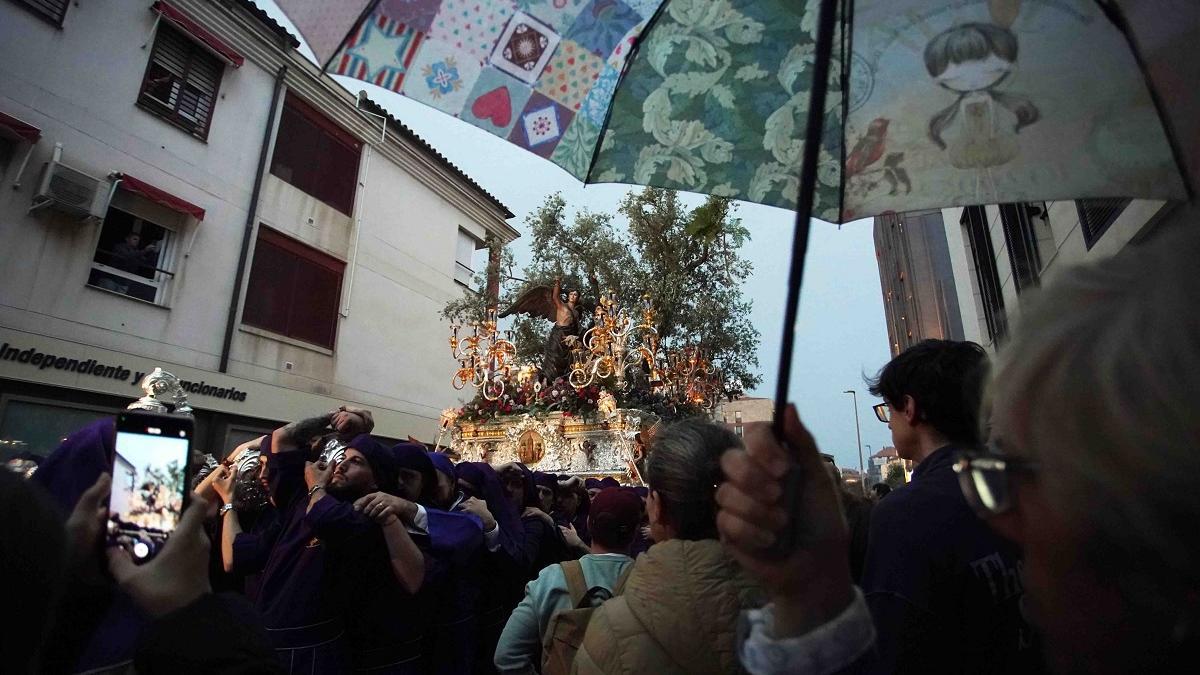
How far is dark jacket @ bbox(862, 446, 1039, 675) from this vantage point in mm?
1430

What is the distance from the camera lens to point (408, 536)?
99.9 inches

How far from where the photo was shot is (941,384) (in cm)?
196

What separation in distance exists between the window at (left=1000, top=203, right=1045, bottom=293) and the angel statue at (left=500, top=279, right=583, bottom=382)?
7.41 m

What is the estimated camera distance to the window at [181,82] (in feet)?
35.7

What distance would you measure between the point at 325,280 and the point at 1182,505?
15150 mm

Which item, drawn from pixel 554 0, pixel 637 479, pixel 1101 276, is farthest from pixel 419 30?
pixel 637 479

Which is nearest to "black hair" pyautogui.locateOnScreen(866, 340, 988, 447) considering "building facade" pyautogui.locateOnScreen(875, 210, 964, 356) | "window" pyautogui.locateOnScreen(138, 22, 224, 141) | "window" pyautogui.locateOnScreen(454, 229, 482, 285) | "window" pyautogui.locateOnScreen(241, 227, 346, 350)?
"window" pyautogui.locateOnScreen(241, 227, 346, 350)

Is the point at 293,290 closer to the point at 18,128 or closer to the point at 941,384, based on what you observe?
the point at 18,128

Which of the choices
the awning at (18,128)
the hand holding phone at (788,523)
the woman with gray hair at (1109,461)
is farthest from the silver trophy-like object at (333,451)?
the awning at (18,128)

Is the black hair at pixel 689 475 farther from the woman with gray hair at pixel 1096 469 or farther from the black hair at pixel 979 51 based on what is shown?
the black hair at pixel 979 51

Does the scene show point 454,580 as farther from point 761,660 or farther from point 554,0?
point 554,0

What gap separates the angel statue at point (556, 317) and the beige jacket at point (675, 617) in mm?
9728

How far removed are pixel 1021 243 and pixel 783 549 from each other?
979 centimetres

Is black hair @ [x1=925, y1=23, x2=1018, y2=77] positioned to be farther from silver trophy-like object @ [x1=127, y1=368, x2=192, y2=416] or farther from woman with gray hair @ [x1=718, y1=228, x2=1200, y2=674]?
silver trophy-like object @ [x1=127, y1=368, x2=192, y2=416]
